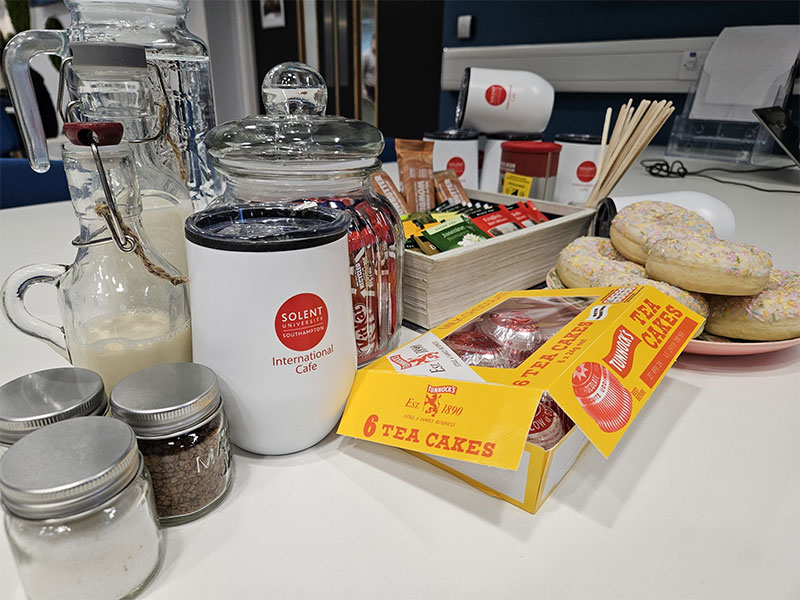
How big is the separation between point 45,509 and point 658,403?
1.65 ft

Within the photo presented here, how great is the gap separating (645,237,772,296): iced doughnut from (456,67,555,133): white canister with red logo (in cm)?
77

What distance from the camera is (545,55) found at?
8.83 feet

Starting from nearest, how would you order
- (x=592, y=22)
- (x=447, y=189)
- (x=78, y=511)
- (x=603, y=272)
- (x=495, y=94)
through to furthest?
(x=78, y=511) < (x=603, y=272) < (x=447, y=189) < (x=495, y=94) < (x=592, y=22)

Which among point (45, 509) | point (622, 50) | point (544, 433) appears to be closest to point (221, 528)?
point (45, 509)

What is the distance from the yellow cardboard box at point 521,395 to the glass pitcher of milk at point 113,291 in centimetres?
17

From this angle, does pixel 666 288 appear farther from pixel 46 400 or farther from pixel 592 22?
pixel 592 22

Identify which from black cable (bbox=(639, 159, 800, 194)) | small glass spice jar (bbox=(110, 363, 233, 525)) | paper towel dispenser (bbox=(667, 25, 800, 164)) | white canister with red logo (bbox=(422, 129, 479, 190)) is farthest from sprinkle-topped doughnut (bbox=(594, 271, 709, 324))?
paper towel dispenser (bbox=(667, 25, 800, 164))

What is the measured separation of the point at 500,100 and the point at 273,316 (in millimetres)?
1055

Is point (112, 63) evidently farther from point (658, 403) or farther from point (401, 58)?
point (401, 58)

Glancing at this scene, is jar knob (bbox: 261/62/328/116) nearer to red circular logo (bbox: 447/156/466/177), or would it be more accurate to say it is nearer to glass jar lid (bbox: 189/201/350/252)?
glass jar lid (bbox: 189/201/350/252)

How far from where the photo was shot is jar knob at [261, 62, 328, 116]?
530 millimetres

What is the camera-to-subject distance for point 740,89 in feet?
6.22

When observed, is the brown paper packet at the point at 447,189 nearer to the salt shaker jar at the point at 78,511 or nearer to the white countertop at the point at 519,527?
the white countertop at the point at 519,527

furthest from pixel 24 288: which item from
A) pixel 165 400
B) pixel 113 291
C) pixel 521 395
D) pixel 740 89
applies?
pixel 740 89
